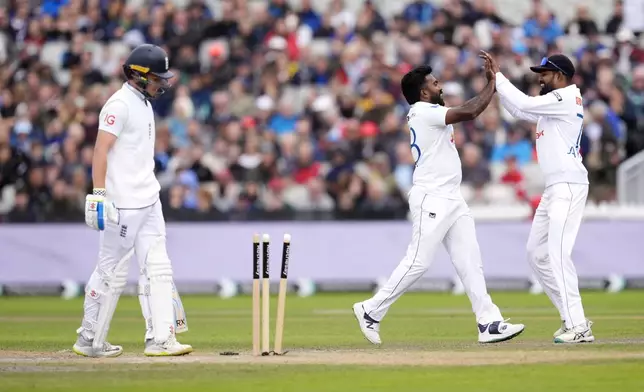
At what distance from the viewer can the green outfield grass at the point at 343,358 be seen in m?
9.38

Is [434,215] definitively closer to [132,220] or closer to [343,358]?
[343,358]

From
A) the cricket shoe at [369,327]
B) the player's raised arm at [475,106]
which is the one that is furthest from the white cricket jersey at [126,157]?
the player's raised arm at [475,106]

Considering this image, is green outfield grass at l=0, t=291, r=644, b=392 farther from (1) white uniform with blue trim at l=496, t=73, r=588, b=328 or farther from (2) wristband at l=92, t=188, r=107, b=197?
(2) wristband at l=92, t=188, r=107, b=197

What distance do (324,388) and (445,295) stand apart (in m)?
12.1

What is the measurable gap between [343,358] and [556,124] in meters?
3.18

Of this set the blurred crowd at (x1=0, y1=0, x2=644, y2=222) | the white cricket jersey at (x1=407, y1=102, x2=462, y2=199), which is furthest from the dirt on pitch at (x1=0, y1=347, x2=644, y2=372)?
the blurred crowd at (x1=0, y1=0, x2=644, y2=222)

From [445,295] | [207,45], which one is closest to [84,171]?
[207,45]

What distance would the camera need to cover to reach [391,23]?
25906mm

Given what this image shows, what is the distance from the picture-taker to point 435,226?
40.3 feet

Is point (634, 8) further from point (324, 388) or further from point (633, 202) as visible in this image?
point (324, 388)

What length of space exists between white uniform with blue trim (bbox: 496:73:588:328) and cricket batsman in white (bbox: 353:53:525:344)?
1.94 feet

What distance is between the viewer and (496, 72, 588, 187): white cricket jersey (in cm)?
1235

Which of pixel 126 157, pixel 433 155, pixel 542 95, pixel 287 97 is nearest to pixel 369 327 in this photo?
pixel 433 155

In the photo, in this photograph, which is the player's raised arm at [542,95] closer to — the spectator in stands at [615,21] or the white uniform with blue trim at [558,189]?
the white uniform with blue trim at [558,189]
